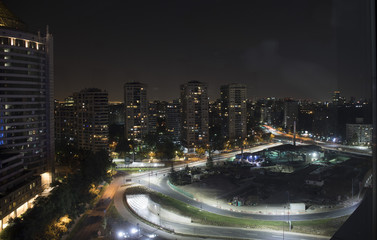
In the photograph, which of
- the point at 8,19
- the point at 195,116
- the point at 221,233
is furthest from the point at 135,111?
the point at 221,233

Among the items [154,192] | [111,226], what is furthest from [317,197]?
[111,226]

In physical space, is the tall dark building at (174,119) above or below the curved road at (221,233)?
above

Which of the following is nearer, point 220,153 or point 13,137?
point 13,137

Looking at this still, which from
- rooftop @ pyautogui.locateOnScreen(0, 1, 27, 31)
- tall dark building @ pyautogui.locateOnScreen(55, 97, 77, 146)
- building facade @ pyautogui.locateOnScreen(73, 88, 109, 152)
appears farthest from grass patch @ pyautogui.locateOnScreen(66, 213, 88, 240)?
tall dark building @ pyautogui.locateOnScreen(55, 97, 77, 146)

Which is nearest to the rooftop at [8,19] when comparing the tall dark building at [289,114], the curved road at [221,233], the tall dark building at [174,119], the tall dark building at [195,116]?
the curved road at [221,233]

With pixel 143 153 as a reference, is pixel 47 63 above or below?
above

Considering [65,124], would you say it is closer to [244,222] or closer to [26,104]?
[26,104]

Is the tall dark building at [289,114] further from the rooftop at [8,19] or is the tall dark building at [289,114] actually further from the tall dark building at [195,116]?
the rooftop at [8,19]

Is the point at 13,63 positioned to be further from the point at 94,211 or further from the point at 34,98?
the point at 94,211
